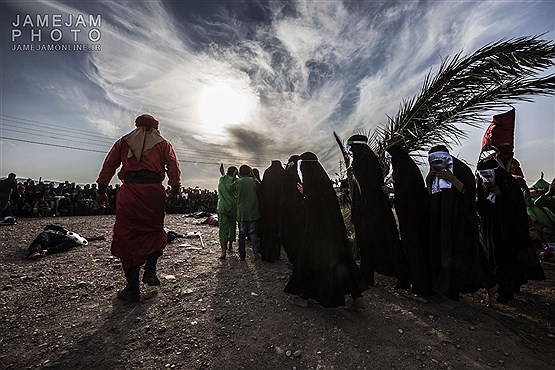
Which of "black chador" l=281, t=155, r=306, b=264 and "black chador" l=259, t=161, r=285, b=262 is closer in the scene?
"black chador" l=281, t=155, r=306, b=264

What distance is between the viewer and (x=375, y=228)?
3461mm

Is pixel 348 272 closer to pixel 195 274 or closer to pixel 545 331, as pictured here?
pixel 545 331

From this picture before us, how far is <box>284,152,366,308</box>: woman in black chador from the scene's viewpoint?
9.30ft

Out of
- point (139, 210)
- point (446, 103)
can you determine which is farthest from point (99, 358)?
point (446, 103)

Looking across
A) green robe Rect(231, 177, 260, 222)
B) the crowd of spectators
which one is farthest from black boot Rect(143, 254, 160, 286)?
the crowd of spectators

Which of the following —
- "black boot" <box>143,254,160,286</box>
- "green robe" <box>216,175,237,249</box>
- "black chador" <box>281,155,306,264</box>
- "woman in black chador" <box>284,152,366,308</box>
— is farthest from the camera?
"green robe" <box>216,175,237,249</box>

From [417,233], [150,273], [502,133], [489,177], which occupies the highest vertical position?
[502,133]

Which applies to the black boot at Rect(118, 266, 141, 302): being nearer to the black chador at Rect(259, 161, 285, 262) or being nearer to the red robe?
the red robe

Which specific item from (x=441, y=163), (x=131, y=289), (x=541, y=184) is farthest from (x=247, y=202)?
(x=541, y=184)

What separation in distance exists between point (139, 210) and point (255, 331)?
1.83 m

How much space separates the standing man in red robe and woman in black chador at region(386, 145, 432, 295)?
2.80m

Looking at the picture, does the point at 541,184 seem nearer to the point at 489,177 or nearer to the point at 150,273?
the point at 489,177

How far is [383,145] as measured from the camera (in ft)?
17.1

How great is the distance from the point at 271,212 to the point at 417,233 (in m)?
2.80
